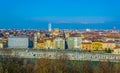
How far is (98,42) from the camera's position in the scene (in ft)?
130

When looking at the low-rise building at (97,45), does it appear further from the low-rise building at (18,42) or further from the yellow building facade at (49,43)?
the low-rise building at (18,42)

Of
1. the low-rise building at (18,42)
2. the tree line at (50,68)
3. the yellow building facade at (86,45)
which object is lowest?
the tree line at (50,68)

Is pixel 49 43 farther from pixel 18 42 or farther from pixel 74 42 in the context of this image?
pixel 18 42

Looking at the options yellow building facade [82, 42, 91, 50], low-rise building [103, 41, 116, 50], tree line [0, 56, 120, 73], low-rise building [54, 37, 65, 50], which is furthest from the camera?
low-rise building [54, 37, 65, 50]

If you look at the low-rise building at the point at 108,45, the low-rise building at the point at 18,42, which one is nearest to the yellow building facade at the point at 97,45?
the low-rise building at the point at 108,45

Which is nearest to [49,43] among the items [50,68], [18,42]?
[18,42]

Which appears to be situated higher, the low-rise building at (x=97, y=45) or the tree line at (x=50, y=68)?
the low-rise building at (x=97, y=45)

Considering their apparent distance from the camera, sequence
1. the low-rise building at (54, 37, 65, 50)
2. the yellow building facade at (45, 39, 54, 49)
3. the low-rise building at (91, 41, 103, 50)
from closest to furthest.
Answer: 1. the low-rise building at (91, 41, 103, 50)
2. the low-rise building at (54, 37, 65, 50)
3. the yellow building facade at (45, 39, 54, 49)

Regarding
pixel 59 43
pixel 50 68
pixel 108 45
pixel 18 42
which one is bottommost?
pixel 50 68

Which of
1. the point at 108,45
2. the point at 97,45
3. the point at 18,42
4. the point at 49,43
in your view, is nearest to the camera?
the point at 108,45

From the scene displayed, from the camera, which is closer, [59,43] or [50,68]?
[50,68]

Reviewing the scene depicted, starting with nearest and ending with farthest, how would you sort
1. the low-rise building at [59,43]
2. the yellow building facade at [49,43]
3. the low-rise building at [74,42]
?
1. the low-rise building at [59,43]
2. the yellow building facade at [49,43]
3. the low-rise building at [74,42]

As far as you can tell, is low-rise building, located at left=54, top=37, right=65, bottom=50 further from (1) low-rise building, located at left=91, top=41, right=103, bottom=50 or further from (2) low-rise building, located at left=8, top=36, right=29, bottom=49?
(2) low-rise building, located at left=8, top=36, right=29, bottom=49

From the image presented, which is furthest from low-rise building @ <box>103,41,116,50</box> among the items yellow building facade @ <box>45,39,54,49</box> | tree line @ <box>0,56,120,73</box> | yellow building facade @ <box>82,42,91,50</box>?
tree line @ <box>0,56,120,73</box>
